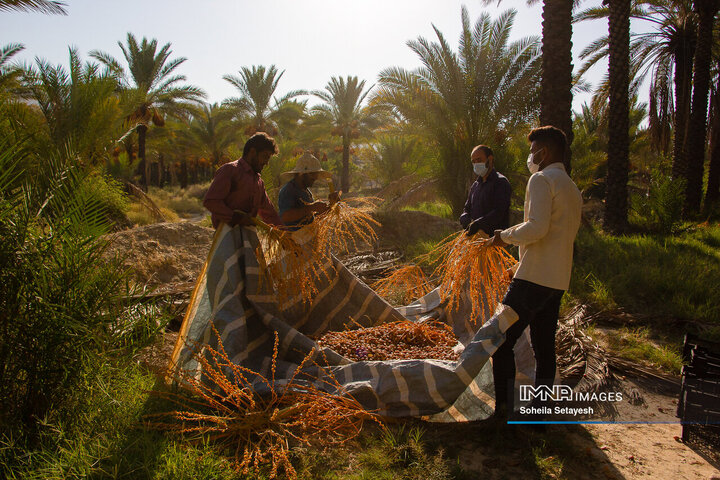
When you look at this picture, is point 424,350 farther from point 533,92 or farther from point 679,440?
point 533,92

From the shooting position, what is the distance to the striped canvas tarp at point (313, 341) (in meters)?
2.91

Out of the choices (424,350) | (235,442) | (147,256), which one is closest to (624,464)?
(424,350)

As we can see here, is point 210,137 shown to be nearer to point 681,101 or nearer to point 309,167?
point 681,101

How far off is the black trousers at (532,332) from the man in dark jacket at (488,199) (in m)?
1.25

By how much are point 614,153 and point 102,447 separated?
10.6 metres

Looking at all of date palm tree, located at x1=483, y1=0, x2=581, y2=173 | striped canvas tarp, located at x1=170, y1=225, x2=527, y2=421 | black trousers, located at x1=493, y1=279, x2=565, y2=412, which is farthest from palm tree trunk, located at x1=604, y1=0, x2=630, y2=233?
black trousers, located at x1=493, y1=279, x2=565, y2=412

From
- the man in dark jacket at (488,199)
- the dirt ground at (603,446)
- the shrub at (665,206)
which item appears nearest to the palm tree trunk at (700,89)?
the shrub at (665,206)

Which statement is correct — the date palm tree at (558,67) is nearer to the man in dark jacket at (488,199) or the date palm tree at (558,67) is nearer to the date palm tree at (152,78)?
the man in dark jacket at (488,199)

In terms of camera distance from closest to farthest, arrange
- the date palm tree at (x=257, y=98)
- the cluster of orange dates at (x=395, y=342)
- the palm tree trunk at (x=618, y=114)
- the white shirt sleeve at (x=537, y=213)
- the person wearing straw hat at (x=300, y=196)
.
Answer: the white shirt sleeve at (x=537, y=213)
the cluster of orange dates at (x=395, y=342)
the person wearing straw hat at (x=300, y=196)
the palm tree trunk at (x=618, y=114)
the date palm tree at (x=257, y=98)

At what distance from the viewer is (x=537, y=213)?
2.72 meters

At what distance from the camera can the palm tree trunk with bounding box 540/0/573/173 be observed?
7574 millimetres

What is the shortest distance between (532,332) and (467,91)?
9.95m

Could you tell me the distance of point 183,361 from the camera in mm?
3283

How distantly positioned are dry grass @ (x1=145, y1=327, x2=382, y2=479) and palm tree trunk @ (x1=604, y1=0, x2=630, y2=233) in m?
9.00
